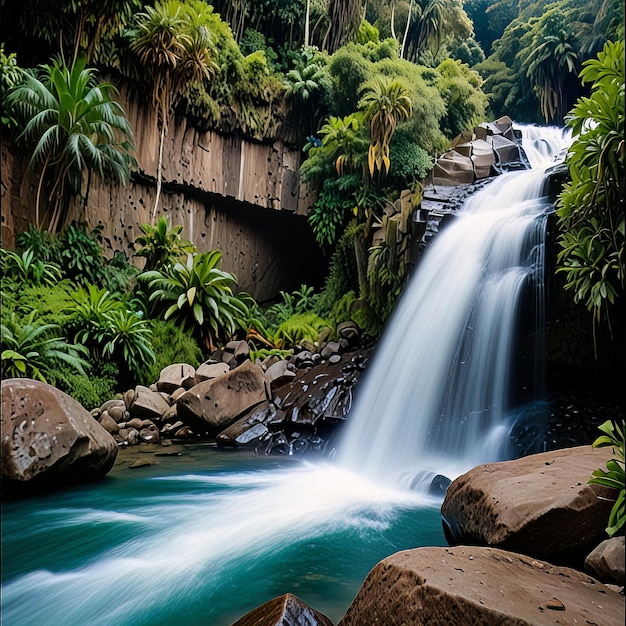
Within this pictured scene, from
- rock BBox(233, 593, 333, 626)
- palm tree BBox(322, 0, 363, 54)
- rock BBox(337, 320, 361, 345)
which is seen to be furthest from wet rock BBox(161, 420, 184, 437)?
palm tree BBox(322, 0, 363, 54)

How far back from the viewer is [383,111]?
9164 mm

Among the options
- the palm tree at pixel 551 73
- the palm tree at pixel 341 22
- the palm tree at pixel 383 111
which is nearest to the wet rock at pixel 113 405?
the palm tree at pixel 383 111

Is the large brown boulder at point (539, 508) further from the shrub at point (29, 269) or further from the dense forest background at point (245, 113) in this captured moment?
the shrub at point (29, 269)

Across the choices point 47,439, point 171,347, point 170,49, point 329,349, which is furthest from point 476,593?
point 170,49

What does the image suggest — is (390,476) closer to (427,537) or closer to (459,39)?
(427,537)

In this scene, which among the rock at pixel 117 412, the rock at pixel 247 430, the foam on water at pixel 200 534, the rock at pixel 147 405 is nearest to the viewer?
the foam on water at pixel 200 534

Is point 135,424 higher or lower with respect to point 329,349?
lower

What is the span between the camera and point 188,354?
7.70 meters

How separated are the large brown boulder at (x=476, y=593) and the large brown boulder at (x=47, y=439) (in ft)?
8.08

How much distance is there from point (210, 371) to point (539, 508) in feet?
18.2

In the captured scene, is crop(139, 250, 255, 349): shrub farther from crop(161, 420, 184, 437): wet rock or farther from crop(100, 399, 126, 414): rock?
crop(161, 420, 184, 437): wet rock

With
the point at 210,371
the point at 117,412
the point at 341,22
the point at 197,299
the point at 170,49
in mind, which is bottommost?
the point at 117,412

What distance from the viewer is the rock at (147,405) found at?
6211mm

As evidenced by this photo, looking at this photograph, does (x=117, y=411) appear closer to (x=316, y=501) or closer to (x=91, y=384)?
(x=91, y=384)
